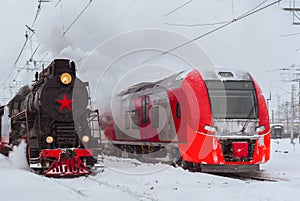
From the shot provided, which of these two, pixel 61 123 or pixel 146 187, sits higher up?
pixel 61 123

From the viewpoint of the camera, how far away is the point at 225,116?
1265 centimetres

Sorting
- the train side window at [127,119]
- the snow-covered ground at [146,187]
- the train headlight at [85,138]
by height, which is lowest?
the snow-covered ground at [146,187]

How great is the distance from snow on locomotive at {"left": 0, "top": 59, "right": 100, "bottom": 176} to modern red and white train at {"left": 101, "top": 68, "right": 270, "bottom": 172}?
8.43ft

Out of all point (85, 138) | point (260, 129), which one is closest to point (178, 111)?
point (260, 129)

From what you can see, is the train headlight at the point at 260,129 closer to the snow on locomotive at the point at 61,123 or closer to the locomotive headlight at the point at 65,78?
the snow on locomotive at the point at 61,123

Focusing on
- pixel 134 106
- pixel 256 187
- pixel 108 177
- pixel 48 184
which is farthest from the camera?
pixel 134 106

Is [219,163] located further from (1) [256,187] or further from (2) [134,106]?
(2) [134,106]

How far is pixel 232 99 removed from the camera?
13.0 metres

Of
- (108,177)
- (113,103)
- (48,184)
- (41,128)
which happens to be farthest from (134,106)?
(48,184)

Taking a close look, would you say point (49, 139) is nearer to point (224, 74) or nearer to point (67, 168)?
point (67, 168)

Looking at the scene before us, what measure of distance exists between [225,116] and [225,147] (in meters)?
0.89

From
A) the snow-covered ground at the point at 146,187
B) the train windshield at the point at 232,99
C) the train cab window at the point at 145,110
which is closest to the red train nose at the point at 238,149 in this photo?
the train windshield at the point at 232,99

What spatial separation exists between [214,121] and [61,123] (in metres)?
4.82

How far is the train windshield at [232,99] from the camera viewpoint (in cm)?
1273
